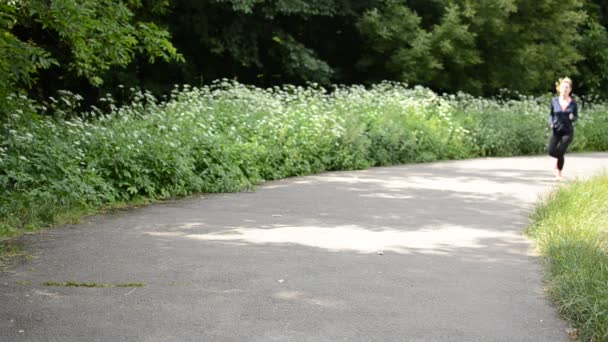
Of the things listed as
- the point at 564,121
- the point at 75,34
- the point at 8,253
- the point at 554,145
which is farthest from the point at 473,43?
the point at 8,253

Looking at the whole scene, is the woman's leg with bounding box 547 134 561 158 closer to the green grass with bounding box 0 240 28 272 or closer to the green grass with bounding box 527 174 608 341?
the green grass with bounding box 527 174 608 341

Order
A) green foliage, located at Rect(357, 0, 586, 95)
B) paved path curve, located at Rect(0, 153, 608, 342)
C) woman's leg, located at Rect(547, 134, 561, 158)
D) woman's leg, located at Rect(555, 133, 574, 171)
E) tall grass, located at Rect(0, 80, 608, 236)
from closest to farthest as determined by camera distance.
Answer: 1. paved path curve, located at Rect(0, 153, 608, 342)
2. tall grass, located at Rect(0, 80, 608, 236)
3. woman's leg, located at Rect(555, 133, 574, 171)
4. woman's leg, located at Rect(547, 134, 561, 158)
5. green foliage, located at Rect(357, 0, 586, 95)

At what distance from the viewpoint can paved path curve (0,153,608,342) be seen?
5.23m

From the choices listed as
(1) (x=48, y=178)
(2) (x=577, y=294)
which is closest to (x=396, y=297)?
(2) (x=577, y=294)

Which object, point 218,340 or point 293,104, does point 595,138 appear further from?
point 218,340

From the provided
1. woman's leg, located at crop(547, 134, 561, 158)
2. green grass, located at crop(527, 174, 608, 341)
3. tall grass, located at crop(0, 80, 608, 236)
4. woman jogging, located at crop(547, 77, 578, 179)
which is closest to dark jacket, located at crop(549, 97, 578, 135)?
woman jogging, located at crop(547, 77, 578, 179)

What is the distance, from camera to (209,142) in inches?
493

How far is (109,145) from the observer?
1107 cm

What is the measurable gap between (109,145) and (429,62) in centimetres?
1704

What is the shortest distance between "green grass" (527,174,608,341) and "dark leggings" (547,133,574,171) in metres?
4.03

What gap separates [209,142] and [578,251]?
22.7 feet

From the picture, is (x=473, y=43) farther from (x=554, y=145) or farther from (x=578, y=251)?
(x=578, y=251)

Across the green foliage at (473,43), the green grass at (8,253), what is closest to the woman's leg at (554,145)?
the green grass at (8,253)

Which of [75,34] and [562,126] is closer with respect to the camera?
[75,34]
